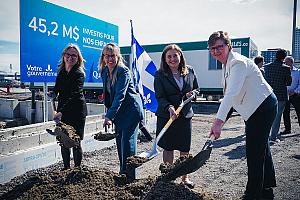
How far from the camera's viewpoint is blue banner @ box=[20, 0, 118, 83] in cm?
503

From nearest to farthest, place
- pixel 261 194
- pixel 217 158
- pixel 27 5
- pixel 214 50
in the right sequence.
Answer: pixel 214 50
pixel 261 194
pixel 27 5
pixel 217 158

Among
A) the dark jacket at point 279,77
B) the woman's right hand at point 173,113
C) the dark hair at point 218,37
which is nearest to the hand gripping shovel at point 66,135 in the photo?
the woman's right hand at point 173,113

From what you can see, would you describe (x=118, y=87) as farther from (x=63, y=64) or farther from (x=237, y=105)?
(x=237, y=105)

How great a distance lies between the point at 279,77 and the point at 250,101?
3.91m

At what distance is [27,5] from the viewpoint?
4.95m

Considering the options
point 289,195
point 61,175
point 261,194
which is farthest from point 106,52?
point 289,195

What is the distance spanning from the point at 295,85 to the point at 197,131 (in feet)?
9.55

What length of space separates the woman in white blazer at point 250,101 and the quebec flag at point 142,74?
3.70m

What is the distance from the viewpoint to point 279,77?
6.28 metres

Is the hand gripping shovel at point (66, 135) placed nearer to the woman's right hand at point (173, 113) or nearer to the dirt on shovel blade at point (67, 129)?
the dirt on shovel blade at point (67, 129)

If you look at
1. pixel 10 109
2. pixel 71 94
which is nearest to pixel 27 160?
pixel 71 94

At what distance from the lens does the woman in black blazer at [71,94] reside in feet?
12.5

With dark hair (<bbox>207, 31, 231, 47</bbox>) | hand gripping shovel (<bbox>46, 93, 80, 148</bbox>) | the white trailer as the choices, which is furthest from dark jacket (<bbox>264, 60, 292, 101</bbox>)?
the white trailer

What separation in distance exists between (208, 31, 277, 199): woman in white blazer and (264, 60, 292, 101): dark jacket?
3651mm
